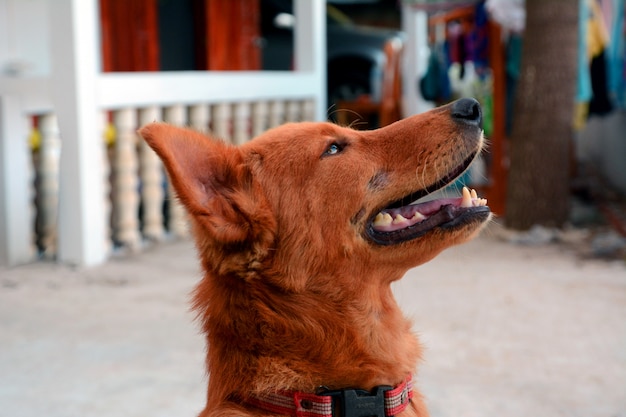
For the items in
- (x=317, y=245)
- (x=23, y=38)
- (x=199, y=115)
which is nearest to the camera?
(x=317, y=245)

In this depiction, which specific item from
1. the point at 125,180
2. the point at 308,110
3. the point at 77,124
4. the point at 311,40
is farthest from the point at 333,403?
the point at 311,40

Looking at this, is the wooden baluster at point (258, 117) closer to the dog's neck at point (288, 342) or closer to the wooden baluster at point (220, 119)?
the wooden baluster at point (220, 119)

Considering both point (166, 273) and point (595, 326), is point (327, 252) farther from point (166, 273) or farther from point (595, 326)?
point (166, 273)

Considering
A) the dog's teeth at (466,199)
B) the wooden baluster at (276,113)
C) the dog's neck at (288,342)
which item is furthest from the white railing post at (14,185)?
the dog's teeth at (466,199)

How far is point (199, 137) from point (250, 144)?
32 centimetres

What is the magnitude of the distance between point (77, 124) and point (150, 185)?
1199 mm

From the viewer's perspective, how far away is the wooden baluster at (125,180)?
6.53 metres

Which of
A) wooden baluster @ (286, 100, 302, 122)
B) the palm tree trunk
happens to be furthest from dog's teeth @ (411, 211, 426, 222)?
wooden baluster @ (286, 100, 302, 122)

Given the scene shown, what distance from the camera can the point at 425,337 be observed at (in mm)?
4672

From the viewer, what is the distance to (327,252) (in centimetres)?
242

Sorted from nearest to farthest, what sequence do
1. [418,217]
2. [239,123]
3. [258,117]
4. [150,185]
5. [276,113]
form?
1. [418,217]
2. [150,185]
3. [239,123]
4. [258,117]
5. [276,113]

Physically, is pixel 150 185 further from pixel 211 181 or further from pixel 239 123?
pixel 211 181

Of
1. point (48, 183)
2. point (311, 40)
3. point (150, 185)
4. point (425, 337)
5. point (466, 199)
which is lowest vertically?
point (425, 337)

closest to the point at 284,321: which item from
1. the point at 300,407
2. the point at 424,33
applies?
the point at 300,407
